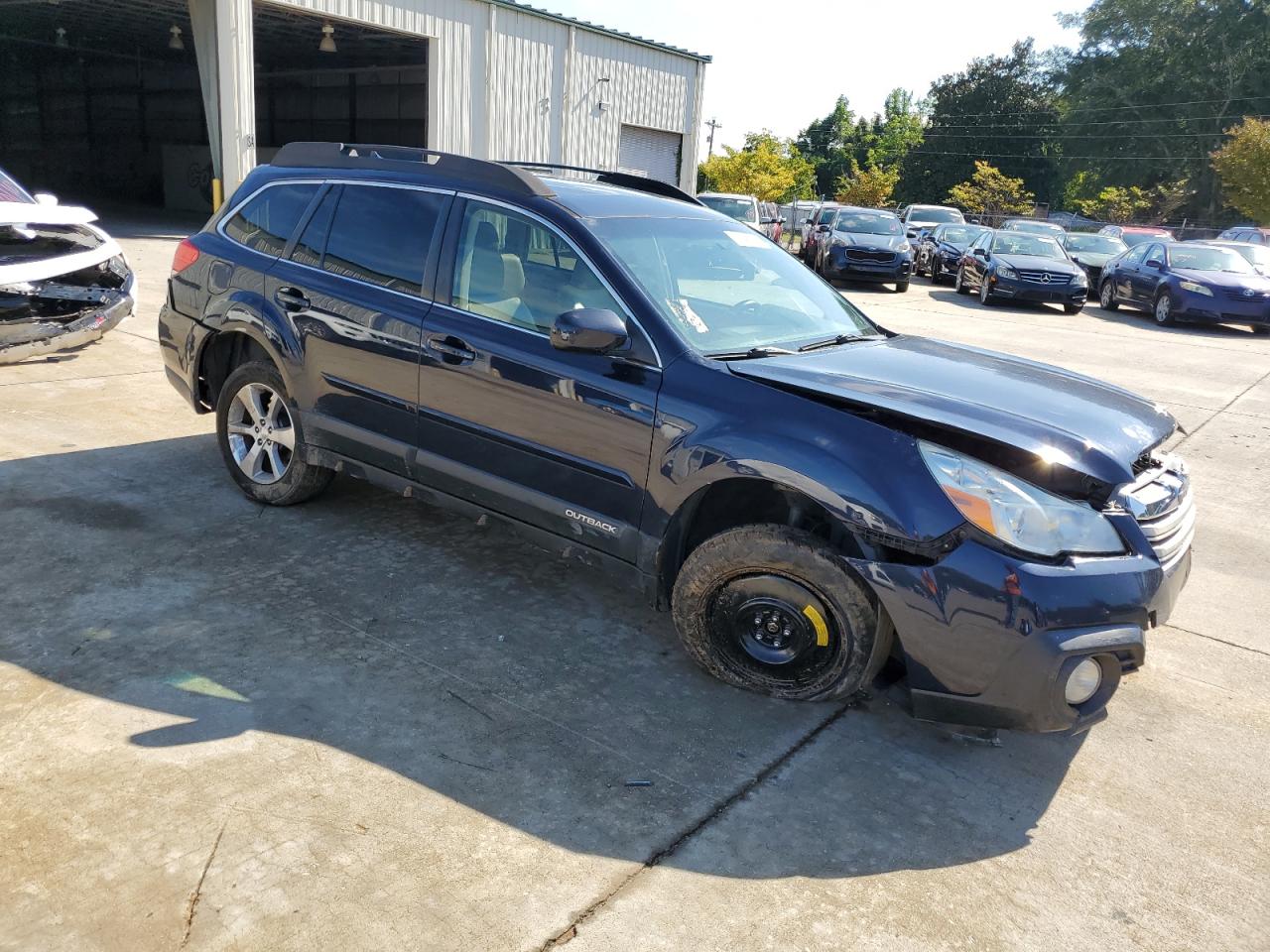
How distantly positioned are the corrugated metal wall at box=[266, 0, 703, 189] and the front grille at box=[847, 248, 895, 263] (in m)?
7.79

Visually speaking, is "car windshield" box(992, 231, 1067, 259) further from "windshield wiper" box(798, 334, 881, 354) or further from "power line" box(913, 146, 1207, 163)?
"power line" box(913, 146, 1207, 163)

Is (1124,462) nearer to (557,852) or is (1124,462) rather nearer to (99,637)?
(557,852)

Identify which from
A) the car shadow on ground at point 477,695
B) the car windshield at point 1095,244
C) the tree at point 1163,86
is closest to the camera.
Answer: the car shadow on ground at point 477,695

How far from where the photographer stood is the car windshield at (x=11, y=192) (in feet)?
27.2

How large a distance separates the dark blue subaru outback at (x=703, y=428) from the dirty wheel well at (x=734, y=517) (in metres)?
0.01

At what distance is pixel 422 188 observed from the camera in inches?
174

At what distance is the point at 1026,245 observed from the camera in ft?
61.6

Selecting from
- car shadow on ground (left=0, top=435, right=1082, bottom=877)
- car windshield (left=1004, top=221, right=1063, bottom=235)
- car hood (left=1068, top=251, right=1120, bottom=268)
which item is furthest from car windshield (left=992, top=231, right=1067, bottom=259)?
car shadow on ground (left=0, top=435, right=1082, bottom=877)

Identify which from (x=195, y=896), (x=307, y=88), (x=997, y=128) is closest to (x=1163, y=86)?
(x=997, y=128)

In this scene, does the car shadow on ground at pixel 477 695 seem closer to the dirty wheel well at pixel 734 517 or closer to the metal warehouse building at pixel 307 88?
the dirty wheel well at pixel 734 517

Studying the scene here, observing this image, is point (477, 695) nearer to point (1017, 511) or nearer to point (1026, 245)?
point (1017, 511)

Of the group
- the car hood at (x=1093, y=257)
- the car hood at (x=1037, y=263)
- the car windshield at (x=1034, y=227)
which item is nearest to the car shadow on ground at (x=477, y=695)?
the car hood at (x=1037, y=263)

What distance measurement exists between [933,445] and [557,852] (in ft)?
5.50

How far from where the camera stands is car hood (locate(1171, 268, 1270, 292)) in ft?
51.2
